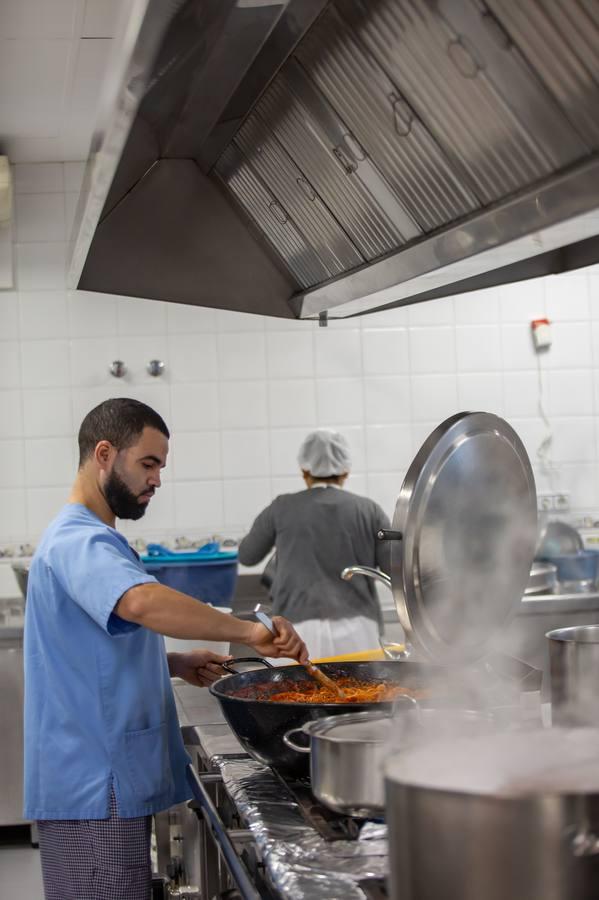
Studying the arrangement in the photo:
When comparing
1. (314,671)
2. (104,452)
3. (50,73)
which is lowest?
(314,671)

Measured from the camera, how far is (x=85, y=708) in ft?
7.41

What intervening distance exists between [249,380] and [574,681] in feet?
12.5

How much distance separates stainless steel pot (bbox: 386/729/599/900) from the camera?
36.9 inches

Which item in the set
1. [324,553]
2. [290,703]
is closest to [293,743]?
[290,703]

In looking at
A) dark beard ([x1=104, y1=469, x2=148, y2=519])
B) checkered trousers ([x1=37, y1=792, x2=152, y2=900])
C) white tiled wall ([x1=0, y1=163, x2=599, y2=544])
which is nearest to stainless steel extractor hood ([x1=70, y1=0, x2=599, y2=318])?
dark beard ([x1=104, y1=469, x2=148, y2=519])

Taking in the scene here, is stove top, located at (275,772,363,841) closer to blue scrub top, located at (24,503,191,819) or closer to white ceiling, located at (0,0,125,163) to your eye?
blue scrub top, located at (24,503,191,819)

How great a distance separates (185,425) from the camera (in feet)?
17.2

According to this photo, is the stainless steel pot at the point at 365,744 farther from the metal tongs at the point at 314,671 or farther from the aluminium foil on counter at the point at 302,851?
the metal tongs at the point at 314,671

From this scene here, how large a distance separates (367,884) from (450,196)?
39.7 inches

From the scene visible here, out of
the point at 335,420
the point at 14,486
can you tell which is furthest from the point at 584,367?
the point at 14,486

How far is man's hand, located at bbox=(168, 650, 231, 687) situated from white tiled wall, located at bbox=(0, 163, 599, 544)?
2.71 metres

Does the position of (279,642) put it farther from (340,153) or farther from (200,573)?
(200,573)

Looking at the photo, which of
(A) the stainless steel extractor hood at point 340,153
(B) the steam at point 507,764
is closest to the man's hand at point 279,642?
(A) the stainless steel extractor hood at point 340,153

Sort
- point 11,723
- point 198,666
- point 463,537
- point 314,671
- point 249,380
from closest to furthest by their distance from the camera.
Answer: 1. point 463,537
2. point 314,671
3. point 198,666
4. point 11,723
5. point 249,380
